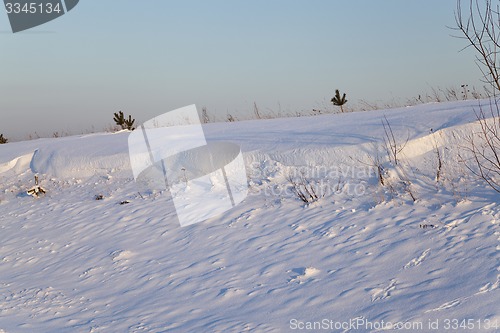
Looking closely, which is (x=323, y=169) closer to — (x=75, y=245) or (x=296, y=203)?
(x=296, y=203)

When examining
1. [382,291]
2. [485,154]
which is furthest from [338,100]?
[382,291]

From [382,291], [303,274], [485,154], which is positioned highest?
[485,154]

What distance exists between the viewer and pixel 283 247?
20.7 feet

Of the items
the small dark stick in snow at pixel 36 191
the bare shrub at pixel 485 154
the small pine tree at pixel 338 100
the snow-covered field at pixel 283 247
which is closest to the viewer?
the snow-covered field at pixel 283 247

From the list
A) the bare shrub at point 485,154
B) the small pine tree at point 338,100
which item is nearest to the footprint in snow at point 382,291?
the bare shrub at point 485,154

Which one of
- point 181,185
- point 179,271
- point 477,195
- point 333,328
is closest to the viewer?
point 333,328

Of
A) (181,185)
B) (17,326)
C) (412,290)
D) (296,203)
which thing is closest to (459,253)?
(412,290)

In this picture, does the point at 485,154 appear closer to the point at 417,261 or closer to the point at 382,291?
the point at 417,261

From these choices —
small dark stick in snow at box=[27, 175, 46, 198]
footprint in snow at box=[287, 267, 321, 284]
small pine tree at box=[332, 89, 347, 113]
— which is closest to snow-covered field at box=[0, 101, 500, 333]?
footprint in snow at box=[287, 267, 321, 284]

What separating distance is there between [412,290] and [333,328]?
879 mm

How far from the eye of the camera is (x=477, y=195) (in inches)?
262

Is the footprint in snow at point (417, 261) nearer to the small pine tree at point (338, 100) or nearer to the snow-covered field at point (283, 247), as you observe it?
the snow-covered field at point (283, 247)

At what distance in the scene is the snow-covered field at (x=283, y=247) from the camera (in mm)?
4727

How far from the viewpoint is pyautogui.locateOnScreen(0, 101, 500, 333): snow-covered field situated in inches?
186
